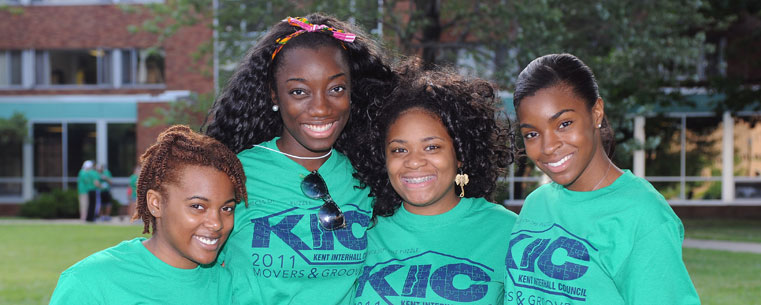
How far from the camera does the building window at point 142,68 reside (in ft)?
66.6

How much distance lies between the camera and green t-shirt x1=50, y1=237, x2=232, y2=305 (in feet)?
7.13

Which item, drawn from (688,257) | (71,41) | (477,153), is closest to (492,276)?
(477,153)

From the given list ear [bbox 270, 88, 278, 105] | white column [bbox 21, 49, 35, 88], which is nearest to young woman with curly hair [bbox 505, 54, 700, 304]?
ear [bbox 270, 88, 278, 105]

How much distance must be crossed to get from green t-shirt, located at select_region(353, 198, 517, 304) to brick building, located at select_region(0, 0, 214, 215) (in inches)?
709

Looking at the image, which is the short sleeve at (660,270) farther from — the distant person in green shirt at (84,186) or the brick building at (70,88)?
the brick building at (70,88)

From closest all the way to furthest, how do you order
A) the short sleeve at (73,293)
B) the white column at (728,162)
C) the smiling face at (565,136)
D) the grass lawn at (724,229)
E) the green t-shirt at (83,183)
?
the short sleeve at (73,293) → the smiling face at (565,136) → the grass lawn at (724,229) → the green t-shirt at (83,183) → the white column at (728,162)

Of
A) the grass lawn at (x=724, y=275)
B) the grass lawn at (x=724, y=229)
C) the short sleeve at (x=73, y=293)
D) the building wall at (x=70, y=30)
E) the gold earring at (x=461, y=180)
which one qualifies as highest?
the building wall at (x=70, y=30)

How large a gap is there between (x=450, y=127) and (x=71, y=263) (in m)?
8.03

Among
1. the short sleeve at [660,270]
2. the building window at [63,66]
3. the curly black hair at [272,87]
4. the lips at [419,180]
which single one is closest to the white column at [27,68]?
the building window at [63,66]

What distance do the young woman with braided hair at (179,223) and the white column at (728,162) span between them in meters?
18.1

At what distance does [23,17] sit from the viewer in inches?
811

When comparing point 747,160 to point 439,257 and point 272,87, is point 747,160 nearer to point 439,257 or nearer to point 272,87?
point 439,257

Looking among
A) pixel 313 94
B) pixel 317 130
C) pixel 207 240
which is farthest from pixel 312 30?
pixel 207 240

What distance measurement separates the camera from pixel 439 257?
8.35 feet
